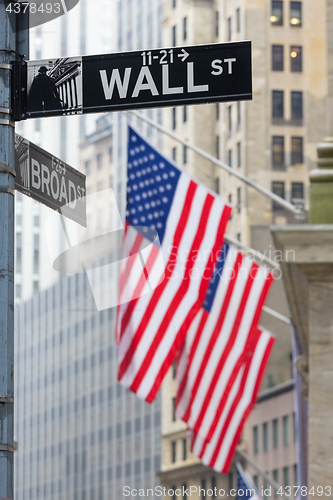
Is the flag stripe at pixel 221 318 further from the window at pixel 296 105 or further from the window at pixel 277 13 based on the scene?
the window at pixel 277 13

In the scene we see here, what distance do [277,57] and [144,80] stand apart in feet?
311

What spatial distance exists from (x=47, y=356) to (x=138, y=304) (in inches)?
4923

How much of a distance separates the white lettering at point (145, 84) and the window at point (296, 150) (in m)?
93.7

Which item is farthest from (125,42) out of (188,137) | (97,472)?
(97,472)

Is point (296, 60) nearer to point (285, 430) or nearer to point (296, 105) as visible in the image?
point (296, 105)

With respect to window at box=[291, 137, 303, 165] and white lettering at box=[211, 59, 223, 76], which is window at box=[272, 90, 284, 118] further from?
white lettering at box=[211, 59, 223, 76]

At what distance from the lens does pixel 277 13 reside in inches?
3880

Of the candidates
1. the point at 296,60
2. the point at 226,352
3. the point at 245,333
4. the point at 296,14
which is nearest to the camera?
the point at 245,333

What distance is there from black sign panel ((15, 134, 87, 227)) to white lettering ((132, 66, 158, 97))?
0.60 meters

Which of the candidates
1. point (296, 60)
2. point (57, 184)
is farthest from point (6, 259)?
point (296, 60)

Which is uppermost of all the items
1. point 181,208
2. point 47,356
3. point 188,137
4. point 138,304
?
point 188,137

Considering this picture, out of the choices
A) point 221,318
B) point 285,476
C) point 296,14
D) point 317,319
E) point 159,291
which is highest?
point 296,14

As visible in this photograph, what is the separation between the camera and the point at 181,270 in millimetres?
19812

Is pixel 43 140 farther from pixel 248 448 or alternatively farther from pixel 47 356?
pixel 248 448
